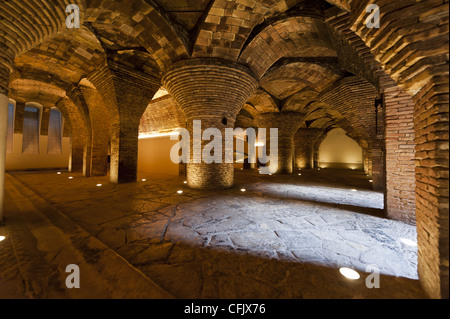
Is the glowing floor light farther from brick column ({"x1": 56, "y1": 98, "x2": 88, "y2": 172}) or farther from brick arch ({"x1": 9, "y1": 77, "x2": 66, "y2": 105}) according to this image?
brick column ({"x1": 56, "y1": 98, "x2": 88, "y2": 172})

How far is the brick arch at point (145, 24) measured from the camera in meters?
4.25

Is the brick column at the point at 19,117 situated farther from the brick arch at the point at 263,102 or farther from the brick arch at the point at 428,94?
the brick arch at the point at 428,94

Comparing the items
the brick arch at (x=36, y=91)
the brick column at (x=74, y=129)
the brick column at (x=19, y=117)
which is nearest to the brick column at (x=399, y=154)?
the brick arch at (x=36, y=91)

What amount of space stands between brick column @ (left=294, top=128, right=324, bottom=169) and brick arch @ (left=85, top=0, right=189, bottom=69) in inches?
538

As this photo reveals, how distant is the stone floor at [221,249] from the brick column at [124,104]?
3465mm

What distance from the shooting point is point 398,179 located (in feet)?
11.3

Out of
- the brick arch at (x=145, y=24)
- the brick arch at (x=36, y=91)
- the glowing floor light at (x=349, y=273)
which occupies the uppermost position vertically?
the brick arch at (x=36, y=91)

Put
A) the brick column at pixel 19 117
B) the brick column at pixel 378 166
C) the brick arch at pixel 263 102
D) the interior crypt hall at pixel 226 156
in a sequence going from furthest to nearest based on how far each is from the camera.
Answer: the brick column at pixel 19 117
the brick arch at pixel 263 102
the brick column at pixel 378 166
the interior crypt hall at pixel 226 156

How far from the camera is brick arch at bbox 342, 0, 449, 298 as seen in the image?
1.31 meters

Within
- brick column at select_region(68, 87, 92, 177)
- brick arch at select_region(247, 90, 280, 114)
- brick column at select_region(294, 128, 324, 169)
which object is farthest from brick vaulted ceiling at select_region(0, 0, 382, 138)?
brick column at select_region(294, 128, 324, 169)

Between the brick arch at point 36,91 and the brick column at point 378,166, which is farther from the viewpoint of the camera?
the brick arch at point 36,91
